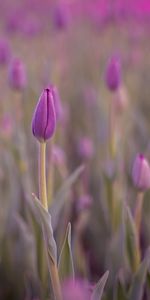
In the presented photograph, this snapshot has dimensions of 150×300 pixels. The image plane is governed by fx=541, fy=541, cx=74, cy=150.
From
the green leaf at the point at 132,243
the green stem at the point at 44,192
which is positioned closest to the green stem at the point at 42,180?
the green stem at the point at 44,192

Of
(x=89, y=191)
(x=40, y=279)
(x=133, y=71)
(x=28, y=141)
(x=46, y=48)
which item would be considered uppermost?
(x=46, y=48)

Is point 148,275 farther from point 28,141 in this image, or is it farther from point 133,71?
point 133,71

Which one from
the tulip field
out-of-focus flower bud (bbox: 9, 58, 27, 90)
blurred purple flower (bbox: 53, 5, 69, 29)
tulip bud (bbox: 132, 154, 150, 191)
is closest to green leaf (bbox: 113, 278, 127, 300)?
the tulip field

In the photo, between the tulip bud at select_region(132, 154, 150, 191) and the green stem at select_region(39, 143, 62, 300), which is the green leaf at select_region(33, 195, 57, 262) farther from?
the tulip bud at select_region(132, 154, 150, 191)

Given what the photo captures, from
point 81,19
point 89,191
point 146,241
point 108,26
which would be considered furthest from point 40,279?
point 81,19

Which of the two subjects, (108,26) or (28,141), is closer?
(28,141)

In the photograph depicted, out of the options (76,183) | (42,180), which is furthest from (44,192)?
(76,183)

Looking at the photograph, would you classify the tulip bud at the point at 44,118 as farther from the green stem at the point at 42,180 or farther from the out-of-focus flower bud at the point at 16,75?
the out-of-focus flower bud at the point at 16,75
